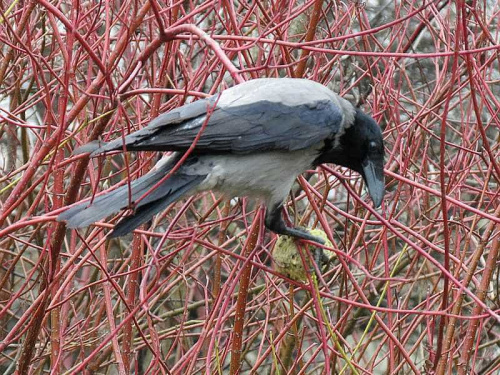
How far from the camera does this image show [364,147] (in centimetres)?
380

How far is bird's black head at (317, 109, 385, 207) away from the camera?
3.80 m

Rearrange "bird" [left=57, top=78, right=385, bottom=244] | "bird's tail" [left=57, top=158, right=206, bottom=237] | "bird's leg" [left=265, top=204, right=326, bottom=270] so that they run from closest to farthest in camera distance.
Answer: "bird's tail" [left=57, top=158, right=206, bottom=237]
"bird" [left=57, top=78, right=385, bottom=244]
"bird's leg" [left=265, top=204, right=326, bottom=270]

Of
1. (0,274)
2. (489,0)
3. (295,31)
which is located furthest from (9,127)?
(489,0)

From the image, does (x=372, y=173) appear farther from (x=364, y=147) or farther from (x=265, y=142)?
(x=265, y=142)

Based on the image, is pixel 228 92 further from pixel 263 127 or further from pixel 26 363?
pixel 26 363

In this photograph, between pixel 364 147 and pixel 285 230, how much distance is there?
671 mm

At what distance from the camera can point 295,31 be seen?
211 inches

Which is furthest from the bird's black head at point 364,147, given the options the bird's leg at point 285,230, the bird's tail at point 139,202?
the bird's tail at point 139,202

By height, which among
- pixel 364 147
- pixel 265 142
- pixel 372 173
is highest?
pixel 265 142

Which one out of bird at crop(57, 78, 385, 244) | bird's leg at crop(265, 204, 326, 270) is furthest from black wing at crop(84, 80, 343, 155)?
bird's leg at crop(265, 204, 326, 270)

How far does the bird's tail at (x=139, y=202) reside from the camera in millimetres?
2623

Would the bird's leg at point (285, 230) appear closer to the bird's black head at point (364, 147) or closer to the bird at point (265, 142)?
the bird at point (265, 142)

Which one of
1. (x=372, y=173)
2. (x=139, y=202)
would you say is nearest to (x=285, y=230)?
(x=372, y=173)

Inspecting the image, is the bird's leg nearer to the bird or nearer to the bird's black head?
the bird
